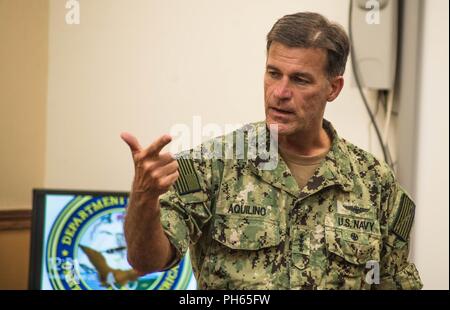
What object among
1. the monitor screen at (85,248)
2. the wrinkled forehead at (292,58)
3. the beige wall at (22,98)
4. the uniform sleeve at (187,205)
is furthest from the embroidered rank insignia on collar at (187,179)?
the beige wall at (22,98)

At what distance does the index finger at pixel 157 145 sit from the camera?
85cm

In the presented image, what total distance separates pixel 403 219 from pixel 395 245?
5 cm

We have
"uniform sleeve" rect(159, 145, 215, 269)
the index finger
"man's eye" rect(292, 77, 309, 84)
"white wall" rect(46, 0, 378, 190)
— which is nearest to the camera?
the index finger

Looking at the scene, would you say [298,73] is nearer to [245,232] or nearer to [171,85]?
[245,232]

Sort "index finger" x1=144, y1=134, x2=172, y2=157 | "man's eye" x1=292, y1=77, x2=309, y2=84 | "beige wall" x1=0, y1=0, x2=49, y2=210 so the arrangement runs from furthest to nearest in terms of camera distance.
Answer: "beige wall" x1=0, y1=0, x2=49, y2=210 → "man's eye" x1=292, y1=77, x2=309, y2=84 → "index finger" x1=144, y1=134, x2=172, y2=157

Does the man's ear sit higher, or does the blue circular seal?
the man's ear

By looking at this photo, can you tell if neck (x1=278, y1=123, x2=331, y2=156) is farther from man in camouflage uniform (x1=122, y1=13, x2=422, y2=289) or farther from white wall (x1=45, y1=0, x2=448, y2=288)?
white wall (x1=45, y1=0, x2=448, y2=288)

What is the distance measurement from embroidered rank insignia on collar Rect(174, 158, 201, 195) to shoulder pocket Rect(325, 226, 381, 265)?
0.26 metres

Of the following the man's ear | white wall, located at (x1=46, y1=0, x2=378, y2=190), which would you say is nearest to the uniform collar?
the man's ear

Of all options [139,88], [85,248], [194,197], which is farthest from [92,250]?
[194,197]

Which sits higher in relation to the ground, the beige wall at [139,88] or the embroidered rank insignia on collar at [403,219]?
the beige wall at [139,88]

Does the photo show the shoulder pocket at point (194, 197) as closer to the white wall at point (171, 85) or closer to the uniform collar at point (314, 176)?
the uniform collar at point (314, 176)

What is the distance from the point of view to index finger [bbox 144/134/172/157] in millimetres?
853
